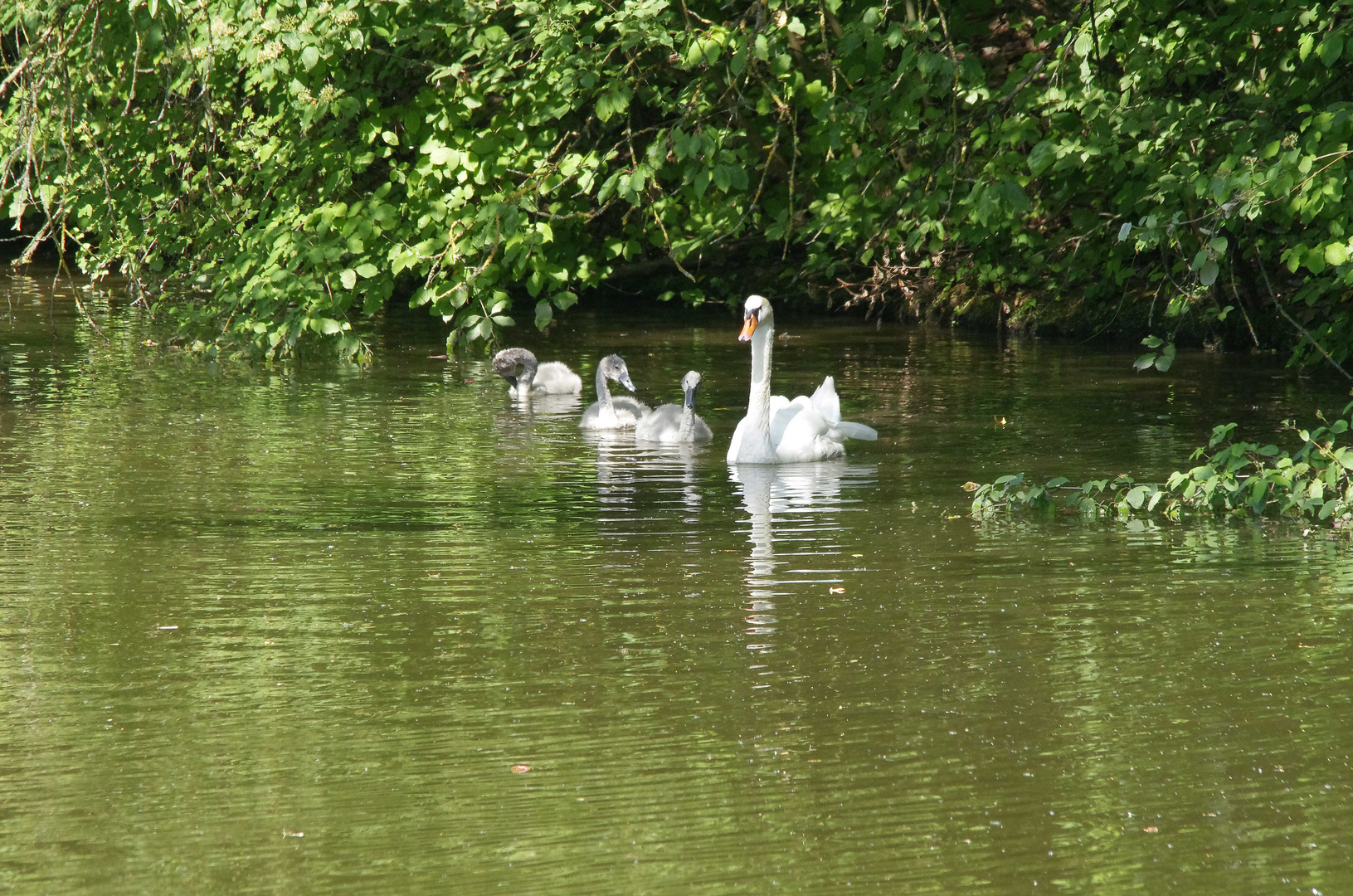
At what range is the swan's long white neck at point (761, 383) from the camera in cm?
1102

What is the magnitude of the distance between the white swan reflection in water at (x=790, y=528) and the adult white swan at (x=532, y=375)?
353 cm

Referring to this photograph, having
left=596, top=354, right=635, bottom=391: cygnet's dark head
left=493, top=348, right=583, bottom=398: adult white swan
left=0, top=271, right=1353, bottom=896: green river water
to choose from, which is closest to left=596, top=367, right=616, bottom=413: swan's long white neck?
left=596, top=354, right=635, bottom=391: cygnet's dark head

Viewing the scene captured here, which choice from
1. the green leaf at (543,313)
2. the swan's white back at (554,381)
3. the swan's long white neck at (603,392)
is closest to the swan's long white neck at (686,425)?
the swan's long white neck at (603,392)

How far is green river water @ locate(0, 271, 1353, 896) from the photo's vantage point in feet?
15.0

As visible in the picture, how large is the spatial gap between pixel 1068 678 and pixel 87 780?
3.11 meters

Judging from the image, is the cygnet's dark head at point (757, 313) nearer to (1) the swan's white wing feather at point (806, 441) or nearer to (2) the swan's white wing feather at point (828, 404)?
(2) the swan's white wing feather at point (828, 404)

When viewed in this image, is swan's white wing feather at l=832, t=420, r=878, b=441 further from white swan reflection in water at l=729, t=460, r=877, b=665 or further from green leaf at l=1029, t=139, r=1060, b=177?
green leaf at l=1029, t=139, r=1060, b=177

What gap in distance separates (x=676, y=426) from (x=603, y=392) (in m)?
1.03

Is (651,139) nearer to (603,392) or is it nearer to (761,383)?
(603,392)

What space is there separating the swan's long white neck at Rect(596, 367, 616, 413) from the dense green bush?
709 millimetres

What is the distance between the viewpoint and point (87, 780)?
16.6ft

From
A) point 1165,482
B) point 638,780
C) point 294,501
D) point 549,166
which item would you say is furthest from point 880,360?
point 638,780

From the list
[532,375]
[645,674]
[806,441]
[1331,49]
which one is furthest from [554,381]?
[645,674]

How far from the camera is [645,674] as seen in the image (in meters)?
6.10
